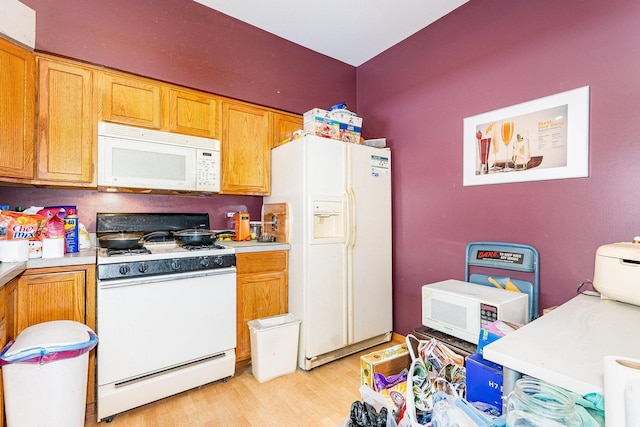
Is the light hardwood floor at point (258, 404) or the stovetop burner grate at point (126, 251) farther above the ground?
the stovetop burner grate at point (126, 251)

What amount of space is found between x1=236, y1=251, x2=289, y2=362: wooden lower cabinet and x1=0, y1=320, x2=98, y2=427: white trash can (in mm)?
956

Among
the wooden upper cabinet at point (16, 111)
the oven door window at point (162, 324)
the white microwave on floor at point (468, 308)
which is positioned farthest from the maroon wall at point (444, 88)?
the oven door window at point (162, 324)

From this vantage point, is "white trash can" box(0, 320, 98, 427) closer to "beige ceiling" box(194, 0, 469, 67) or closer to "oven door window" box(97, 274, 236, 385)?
"oven door window" box(97, 274, 236, 385)

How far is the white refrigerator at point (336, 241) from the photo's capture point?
232cm

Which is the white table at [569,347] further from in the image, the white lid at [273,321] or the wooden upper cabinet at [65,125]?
the wooden upper cabinet at [65,125]

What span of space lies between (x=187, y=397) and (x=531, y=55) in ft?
10.3

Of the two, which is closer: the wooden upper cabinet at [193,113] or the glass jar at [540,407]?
the glass jar at [540,407]

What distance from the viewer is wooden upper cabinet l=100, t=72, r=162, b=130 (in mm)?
2059

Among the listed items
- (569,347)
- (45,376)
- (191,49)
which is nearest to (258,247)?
(45,376)

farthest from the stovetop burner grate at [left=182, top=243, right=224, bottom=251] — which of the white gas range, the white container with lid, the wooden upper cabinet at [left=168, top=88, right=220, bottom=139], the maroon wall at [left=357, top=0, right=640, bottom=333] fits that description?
the white container with lid

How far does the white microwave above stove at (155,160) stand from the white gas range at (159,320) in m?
0.39

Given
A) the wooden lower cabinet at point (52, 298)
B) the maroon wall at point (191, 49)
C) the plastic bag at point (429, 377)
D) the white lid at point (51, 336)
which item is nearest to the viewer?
the plastic bag at point (429, 377)

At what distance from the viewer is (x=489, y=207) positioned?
7.24 feet

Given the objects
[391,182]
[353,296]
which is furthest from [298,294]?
[391,182]
